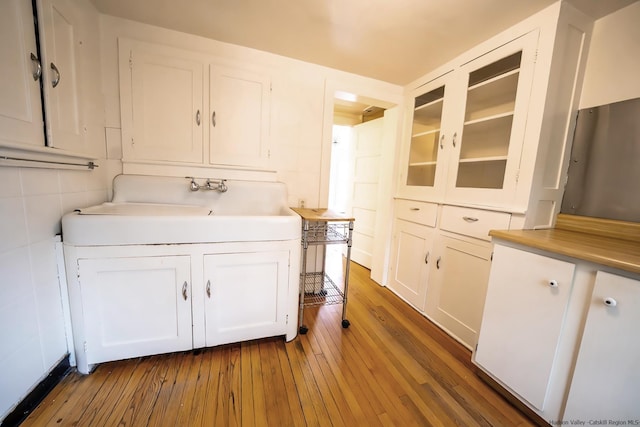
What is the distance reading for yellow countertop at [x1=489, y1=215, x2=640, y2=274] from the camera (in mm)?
815

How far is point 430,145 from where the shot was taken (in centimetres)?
199

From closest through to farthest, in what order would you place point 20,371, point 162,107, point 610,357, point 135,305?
point 610,357, point 20,371, point 135,305, point 162,107

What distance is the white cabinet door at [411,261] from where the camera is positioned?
1.90 meters

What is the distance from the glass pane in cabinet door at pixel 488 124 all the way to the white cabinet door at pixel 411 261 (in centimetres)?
54

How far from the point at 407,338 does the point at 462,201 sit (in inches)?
42.4

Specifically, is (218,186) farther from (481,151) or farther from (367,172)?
(481,151)

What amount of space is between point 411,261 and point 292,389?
1428 mm

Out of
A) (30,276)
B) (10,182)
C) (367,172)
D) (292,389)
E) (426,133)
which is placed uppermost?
(426,133)

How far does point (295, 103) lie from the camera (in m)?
1.92

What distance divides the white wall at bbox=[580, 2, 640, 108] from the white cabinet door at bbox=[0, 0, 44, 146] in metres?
2.81

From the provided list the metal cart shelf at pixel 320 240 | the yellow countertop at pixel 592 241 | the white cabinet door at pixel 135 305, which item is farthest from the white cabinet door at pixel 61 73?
the yellow countertop at pixel 592 241

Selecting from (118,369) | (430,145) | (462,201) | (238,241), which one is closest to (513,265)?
(462,201)

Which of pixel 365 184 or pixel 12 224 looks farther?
pixel 365 184

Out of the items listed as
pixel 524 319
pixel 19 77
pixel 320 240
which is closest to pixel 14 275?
pixel 19 77
